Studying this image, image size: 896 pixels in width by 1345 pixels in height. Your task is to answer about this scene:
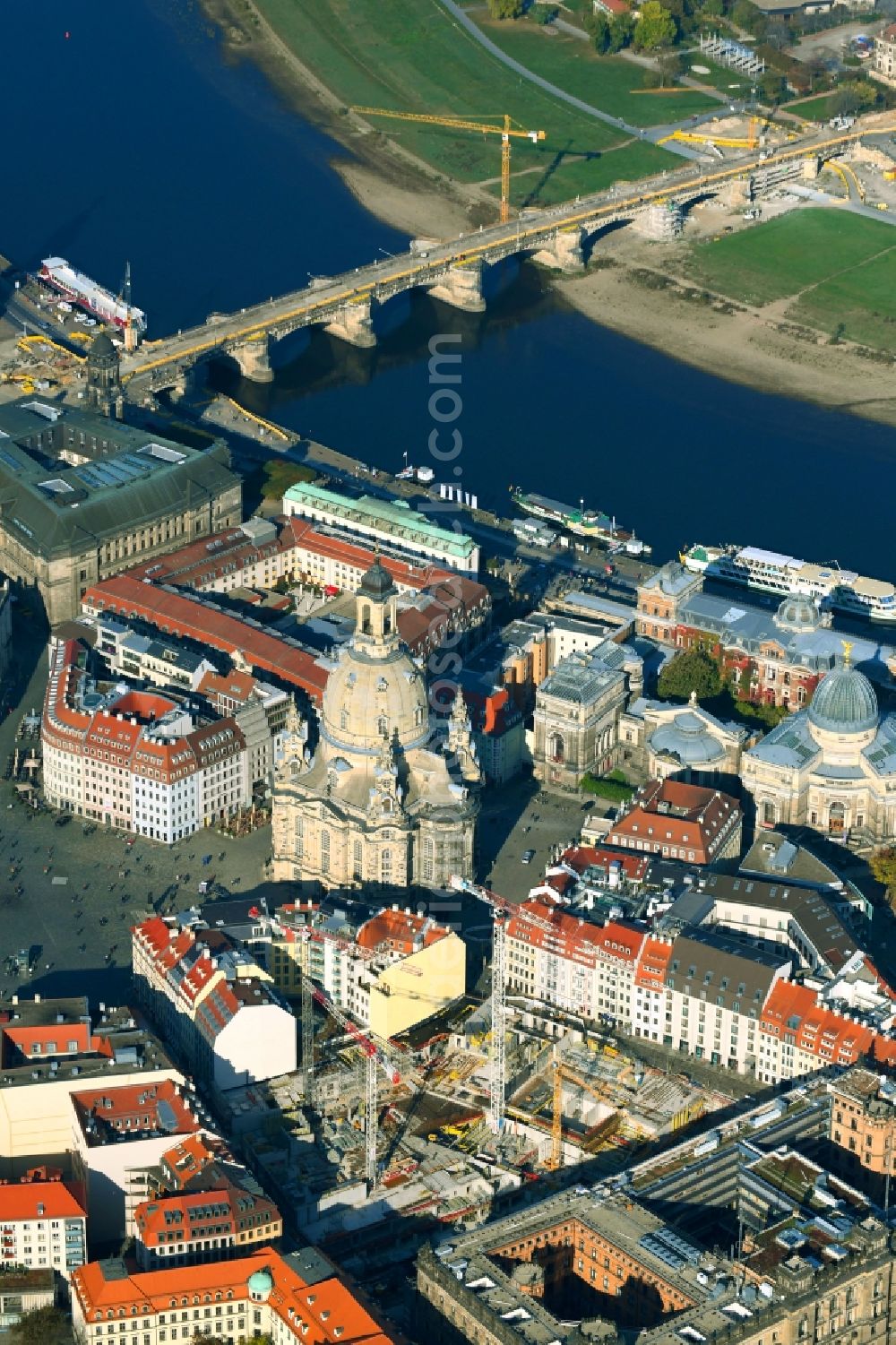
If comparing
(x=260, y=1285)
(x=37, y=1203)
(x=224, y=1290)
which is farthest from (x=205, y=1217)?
(x=37, y=1203)

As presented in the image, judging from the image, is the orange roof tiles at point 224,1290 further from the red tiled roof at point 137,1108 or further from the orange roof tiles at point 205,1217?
the red tiled roof at point 137,1108

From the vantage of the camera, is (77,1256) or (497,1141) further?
(497,1141)

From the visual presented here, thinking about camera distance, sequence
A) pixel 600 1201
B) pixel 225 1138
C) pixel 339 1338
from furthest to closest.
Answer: pixel 225 1138 → pixel 600 1201 → pixel 339 1338

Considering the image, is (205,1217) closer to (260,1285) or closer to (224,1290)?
(224,1290)

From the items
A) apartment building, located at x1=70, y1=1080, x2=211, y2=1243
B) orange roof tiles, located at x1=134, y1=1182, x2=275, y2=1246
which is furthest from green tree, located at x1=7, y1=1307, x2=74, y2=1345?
apartment building, located at x1=70, y1=1080, x2=211, y2=1243

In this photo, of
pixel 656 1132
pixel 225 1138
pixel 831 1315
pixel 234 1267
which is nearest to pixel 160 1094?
pixel 225 1138

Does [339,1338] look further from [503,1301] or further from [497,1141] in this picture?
[497,1141]

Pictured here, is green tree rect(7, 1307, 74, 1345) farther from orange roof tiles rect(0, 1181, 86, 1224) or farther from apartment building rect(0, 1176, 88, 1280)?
orange roof tiles rect(0, 1181, 86, 1224)

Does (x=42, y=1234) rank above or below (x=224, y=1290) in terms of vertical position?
below
